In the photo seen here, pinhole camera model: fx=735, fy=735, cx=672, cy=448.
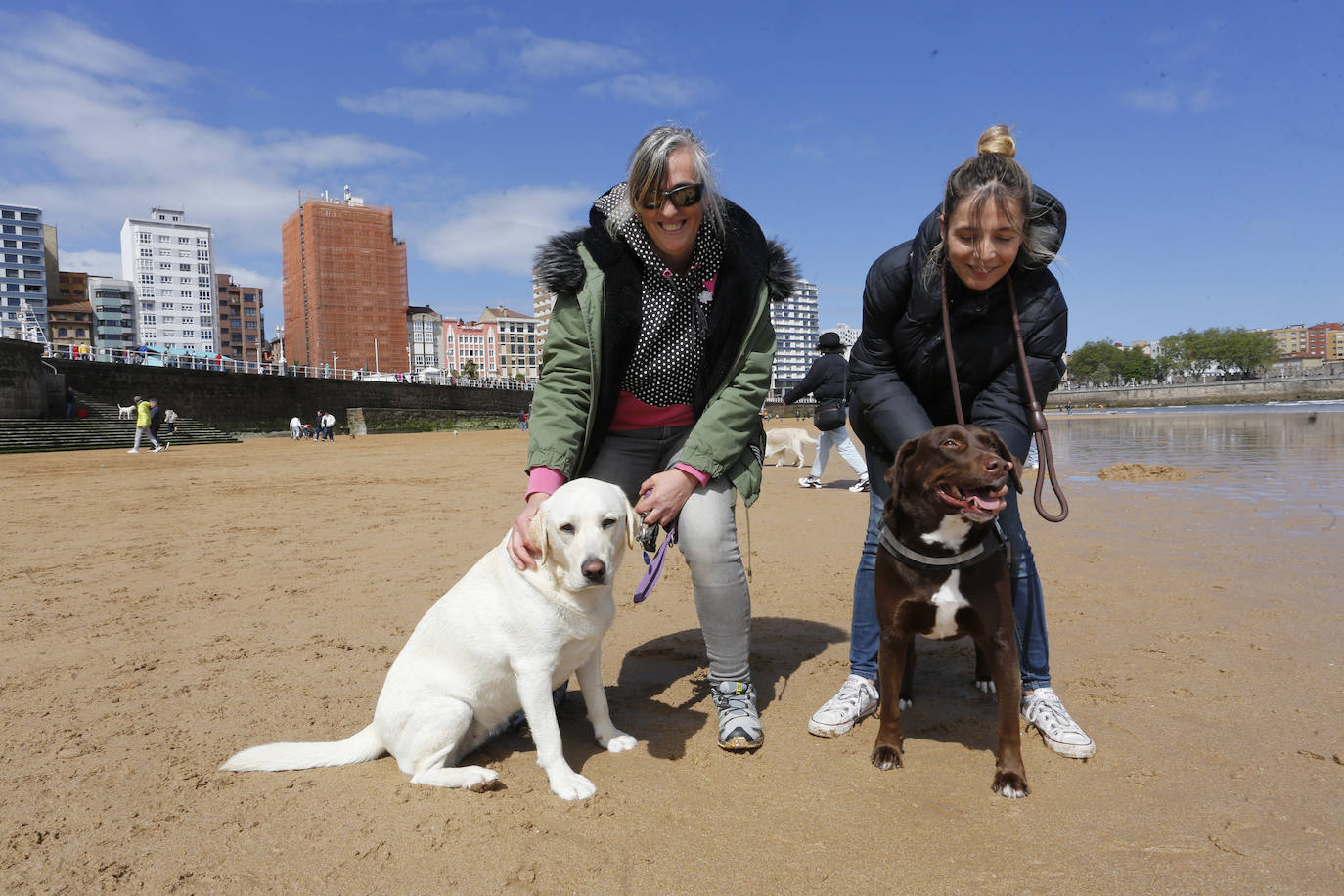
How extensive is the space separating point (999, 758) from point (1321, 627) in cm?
289

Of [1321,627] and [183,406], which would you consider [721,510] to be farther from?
[183,406]

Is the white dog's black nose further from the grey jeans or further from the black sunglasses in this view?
the black sunglasses

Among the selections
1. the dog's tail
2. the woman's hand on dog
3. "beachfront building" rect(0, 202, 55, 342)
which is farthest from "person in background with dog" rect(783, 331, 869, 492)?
"beachfront building" rect(0, 202, 55, 342)

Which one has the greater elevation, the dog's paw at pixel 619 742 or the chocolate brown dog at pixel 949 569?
the chocolate brown dog at pixel 949 569

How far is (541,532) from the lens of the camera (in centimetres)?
264

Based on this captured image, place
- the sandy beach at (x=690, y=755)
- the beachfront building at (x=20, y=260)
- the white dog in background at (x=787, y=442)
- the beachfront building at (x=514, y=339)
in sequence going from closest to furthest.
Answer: the sandy beach at (x=690, y=755) < the white dog in background at (x=787, y=442) < the beachfront building at (x=20, y=260) < the beachfront building at (x=514, y=339)

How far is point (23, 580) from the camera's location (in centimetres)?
620

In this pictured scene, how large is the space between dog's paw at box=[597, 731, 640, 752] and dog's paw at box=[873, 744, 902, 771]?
0.97m

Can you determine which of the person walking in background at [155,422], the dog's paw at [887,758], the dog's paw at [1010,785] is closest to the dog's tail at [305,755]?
the dog's paw at [887,758]

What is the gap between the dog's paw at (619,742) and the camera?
3002 mm

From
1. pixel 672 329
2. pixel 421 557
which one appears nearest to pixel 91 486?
pixel 421 557

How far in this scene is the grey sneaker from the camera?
3002 mm

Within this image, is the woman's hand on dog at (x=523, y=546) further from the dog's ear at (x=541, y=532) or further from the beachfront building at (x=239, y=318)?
the beachfront building at (x=239, y=318)

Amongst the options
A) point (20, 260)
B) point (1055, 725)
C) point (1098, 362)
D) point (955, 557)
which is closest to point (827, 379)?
point (1055, 725)
